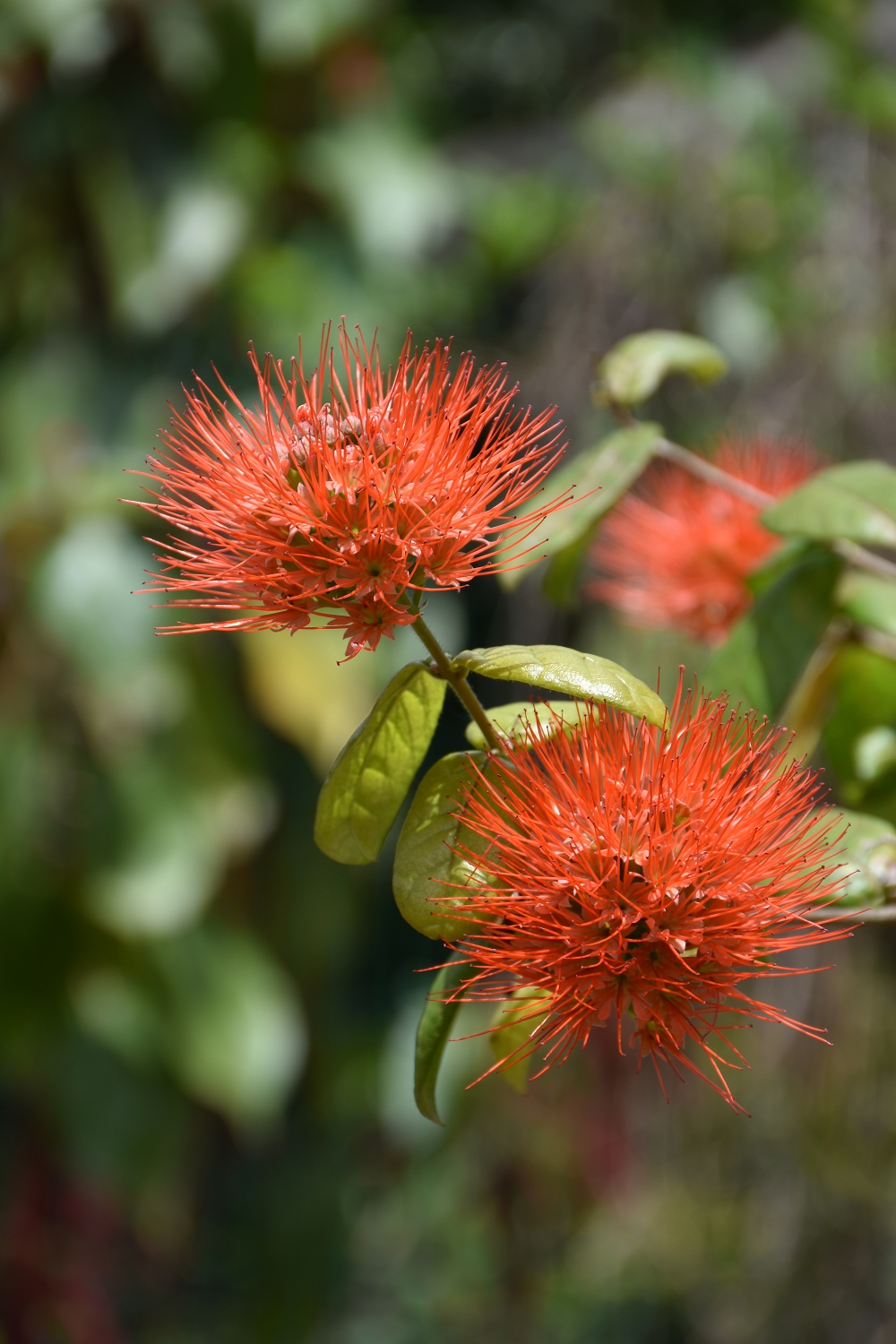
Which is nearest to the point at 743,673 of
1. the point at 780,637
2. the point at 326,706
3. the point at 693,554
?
the point at 780,637

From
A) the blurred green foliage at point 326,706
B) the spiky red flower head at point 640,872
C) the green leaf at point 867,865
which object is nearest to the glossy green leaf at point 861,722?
the green leaf at point 867,865

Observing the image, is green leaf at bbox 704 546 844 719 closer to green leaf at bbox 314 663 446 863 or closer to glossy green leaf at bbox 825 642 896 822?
glossy green leaf at bbox 825 642 896 822

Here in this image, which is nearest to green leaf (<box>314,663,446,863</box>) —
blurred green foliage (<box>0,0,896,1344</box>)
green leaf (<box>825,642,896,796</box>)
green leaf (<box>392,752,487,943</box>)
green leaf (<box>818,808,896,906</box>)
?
green leaf (<box>392,752,487,943</box>)

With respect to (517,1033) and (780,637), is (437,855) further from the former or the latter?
(780,637)

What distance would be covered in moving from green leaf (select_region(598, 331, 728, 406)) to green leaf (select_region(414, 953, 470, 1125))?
0.31 metres

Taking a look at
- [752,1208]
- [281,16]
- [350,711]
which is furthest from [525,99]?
[752,1208]

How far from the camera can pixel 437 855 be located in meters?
0.40

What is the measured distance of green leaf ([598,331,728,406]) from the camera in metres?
A: 0.60

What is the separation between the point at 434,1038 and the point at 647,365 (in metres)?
0.36

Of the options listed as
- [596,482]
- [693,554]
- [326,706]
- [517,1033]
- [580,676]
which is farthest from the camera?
[326,706]

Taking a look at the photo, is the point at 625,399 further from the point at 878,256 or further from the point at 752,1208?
the point at 752,1208

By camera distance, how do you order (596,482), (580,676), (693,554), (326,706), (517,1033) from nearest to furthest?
(580,676) → (517,1033) → (596,482) → (693,554) → (326,706)

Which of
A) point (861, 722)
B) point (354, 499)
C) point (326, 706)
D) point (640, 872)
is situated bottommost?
point (326, 706)

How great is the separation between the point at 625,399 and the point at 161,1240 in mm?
1928
